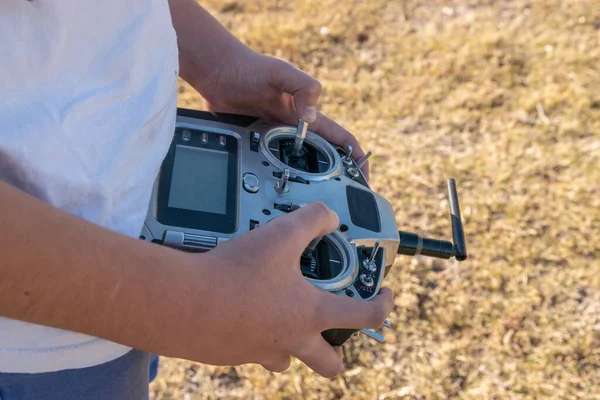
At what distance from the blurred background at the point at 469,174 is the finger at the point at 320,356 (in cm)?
105

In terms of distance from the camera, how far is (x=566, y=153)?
2.67 meters

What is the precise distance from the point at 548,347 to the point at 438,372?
0.37 meters

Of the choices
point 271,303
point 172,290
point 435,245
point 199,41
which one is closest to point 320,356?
point 271,303

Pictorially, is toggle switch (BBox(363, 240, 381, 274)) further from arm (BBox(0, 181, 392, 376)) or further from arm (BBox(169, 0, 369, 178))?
arm (BBox(169, 0, 369, 178))

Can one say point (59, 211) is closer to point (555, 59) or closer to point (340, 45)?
point (340, 45)

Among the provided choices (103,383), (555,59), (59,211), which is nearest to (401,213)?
(555,59)

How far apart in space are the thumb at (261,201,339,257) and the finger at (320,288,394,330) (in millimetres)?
79

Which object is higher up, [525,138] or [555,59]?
[555,59]

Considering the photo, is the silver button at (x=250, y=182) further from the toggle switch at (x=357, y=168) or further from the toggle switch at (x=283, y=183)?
the toggle switch at (x=357, y=168)

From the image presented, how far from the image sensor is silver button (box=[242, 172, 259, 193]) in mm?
1076

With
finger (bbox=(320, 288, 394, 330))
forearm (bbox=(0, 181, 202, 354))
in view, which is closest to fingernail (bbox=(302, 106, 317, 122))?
finger (bbox=(320, 288, 394, 330))

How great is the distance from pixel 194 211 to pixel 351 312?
0.30 metres

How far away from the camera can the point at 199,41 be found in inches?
49.0

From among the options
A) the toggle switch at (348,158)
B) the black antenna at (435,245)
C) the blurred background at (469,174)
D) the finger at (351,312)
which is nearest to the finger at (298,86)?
the toggle switch at (348,158)
